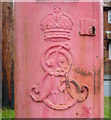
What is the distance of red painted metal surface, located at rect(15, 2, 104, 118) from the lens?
1.58 metres

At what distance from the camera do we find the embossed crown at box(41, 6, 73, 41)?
5.20 ft

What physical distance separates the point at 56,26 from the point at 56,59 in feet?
0.78

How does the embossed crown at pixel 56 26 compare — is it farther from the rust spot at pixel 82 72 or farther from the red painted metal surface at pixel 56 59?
the rust spot at pixel 82 72

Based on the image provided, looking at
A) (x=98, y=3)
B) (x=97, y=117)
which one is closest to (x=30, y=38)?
(x=98, y=3)

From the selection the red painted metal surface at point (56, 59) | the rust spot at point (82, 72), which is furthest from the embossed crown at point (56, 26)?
the rust spot at point (82, 72)

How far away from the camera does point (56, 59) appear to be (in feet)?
5.19

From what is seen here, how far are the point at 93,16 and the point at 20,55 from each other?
62 cm

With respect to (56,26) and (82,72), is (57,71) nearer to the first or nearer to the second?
(82,72)

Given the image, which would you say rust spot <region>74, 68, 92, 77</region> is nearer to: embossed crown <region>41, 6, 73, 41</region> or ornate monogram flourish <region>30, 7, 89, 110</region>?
ornate monogram flourish <region>30, 7, 89, 110</region>

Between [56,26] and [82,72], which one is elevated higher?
[56,26]

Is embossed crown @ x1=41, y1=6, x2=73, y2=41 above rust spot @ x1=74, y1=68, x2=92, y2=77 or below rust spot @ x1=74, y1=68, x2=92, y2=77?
above

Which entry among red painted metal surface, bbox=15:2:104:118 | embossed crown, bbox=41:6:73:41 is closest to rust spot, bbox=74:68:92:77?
red painted metal surface, bbox=15:2:104:118

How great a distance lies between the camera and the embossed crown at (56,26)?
5.20 ft

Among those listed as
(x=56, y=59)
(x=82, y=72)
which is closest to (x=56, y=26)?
(x=56, y=59)
